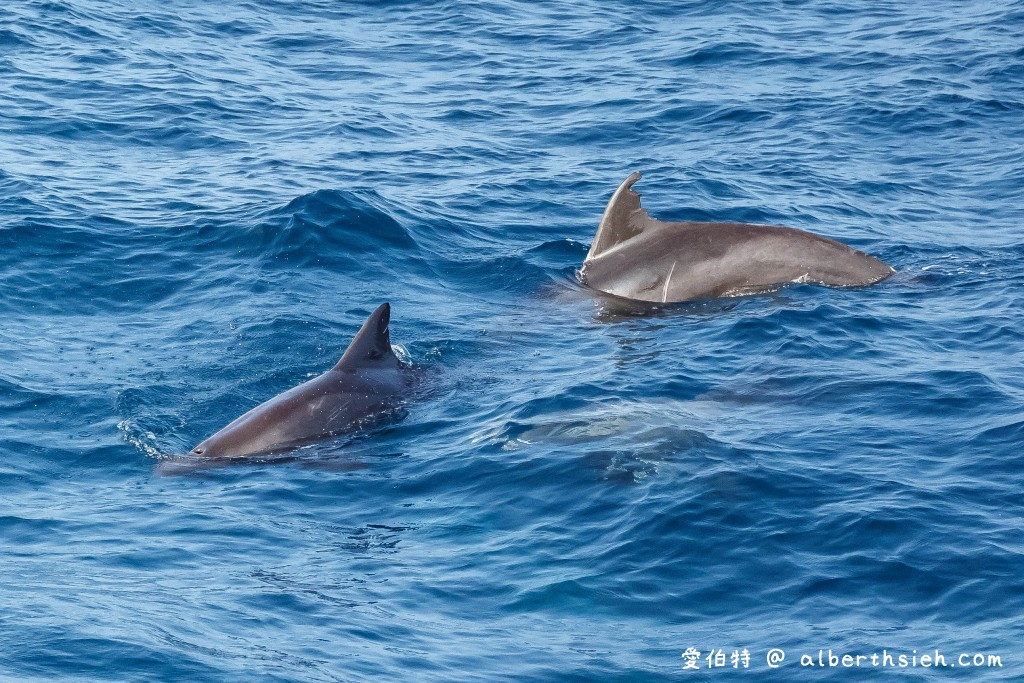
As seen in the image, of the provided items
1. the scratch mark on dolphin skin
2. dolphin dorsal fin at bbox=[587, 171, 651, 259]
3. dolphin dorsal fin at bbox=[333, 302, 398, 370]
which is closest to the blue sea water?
the scratch mark on dolphin skin

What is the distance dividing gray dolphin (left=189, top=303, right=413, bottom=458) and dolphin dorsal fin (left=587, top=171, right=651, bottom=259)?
14.2 ft

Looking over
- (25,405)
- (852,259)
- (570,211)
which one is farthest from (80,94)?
(852,259)

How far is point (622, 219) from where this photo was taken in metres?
17.4


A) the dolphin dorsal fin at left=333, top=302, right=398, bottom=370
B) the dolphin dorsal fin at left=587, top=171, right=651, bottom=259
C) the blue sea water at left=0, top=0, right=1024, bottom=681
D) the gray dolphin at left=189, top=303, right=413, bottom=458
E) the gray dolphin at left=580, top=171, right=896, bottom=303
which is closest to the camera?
the blue sea water at left=0, top=0, right=1024, bottom=681

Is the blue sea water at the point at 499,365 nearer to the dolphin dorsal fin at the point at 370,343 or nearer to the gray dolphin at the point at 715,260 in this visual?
the gray dolphin at the point at 715,260

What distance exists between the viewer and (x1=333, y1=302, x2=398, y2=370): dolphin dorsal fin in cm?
1367

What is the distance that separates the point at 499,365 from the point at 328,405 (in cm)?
274

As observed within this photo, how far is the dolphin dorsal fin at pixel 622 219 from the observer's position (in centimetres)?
A: 1717

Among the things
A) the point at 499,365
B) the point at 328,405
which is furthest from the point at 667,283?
the point at 328,405

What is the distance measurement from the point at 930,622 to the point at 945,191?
14661 millimetres

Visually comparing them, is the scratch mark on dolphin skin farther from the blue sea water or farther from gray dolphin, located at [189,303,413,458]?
gray dolphin, located at [189,303,413,458]

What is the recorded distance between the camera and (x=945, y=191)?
2270 centimetres

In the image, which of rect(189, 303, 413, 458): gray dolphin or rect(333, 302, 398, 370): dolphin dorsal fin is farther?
rect(333, 302, 398, 370): dolphin dorsal fin

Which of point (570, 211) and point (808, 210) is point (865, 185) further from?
point (570, 211)
